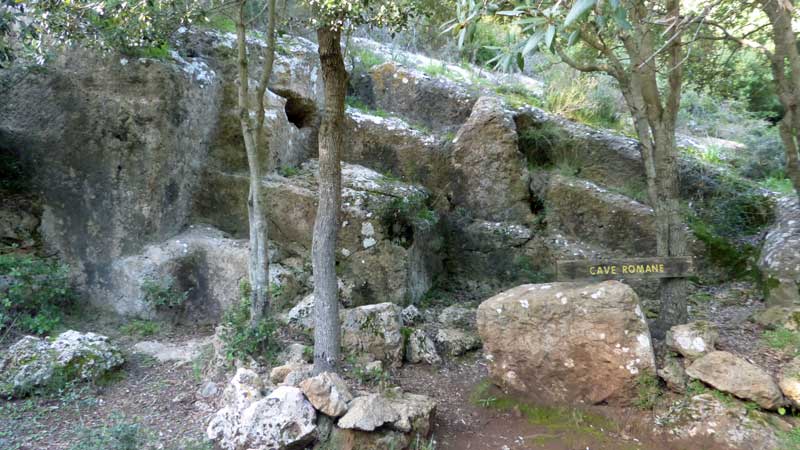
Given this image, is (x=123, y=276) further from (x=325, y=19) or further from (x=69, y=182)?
(x=325, y=19)

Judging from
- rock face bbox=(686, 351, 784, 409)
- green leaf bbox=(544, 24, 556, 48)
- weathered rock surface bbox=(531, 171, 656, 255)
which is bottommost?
rock face bbox=(686, 351, 784, 409)

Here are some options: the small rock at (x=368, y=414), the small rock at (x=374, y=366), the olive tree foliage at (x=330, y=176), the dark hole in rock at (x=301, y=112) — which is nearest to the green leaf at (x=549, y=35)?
the olive tree foliage at (x=330, y=176)

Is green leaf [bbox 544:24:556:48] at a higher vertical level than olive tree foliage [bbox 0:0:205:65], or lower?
lower

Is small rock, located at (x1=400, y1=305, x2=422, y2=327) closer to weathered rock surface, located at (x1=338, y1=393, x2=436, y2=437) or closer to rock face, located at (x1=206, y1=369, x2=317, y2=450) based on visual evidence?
weathered rock surface, located at (x1=338, y1=393, x2=436, y2=437)

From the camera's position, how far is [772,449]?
13.5 ft

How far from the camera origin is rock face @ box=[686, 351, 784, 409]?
4395mm

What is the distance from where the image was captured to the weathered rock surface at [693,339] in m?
4.85

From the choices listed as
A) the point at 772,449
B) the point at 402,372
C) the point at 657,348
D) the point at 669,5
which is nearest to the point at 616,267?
the point at 657,348

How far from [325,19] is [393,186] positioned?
12.2 feet

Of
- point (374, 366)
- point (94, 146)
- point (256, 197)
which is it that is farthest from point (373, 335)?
point (94, 146)

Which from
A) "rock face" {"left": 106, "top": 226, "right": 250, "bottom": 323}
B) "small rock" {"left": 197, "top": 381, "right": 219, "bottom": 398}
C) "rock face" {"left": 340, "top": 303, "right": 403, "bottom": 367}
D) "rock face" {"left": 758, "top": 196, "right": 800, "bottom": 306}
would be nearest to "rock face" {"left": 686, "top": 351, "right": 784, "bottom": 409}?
"rock face" {"left": 758, "top": 196, "right": 800, "bottom": 306}

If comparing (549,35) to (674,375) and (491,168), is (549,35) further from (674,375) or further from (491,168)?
(491,168)

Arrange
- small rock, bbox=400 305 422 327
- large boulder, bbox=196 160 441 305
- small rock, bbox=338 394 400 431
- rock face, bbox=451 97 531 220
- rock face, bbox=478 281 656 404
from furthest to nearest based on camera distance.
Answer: rock face, bbox=451 97 531 220 → large boulder, bbox=196 160 441 305 → small rock, bbox=400 305 422 327 → rock face, bbox=478 281 656 404 → small rock, bbox=338 394 400 431

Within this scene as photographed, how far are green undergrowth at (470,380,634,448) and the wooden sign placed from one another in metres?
1.36
